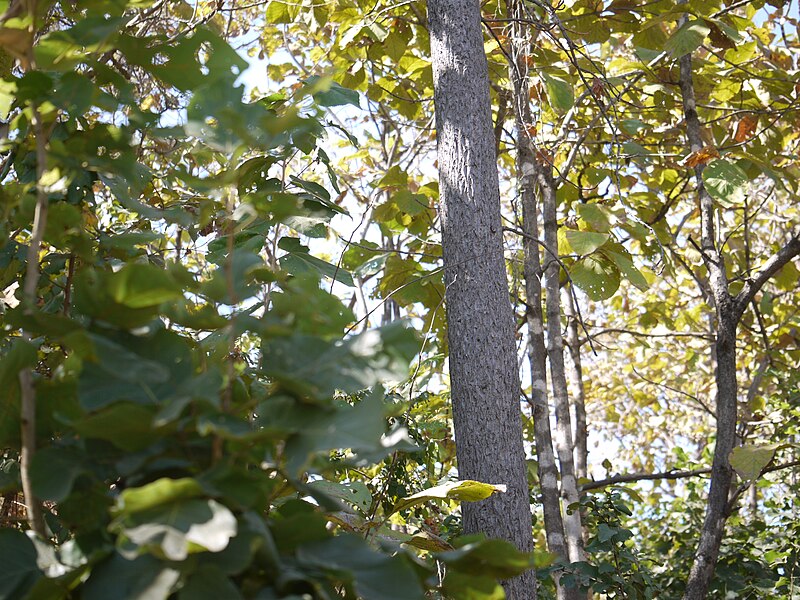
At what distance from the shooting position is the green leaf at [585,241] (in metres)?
2.42

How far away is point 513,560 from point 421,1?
2.94 meters

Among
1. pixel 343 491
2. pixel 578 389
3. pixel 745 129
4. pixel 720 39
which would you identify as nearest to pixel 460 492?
pixel 343 491

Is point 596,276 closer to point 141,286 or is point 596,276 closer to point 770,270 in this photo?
point 770,270

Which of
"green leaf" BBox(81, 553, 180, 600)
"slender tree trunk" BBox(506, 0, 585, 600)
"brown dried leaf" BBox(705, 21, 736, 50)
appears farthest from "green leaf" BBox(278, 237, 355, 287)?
"brown dried leaf" BBox(705, 21, 736, 50)

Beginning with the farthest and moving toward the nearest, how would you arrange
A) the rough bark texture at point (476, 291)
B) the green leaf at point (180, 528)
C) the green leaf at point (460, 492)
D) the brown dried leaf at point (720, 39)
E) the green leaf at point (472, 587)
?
the brown dried leaf at point (720, 39) → the rough bark texture at point (476, 291) → the green leaf at point (460, 492) → the green leaf at point (472, 587) → the green leaf at point (180, 528)

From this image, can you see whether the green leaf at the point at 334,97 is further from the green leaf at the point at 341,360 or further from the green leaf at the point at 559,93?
the green leaf at the point at 559,93

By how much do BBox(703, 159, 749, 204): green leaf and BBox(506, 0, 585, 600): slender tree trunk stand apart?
67 centimetres

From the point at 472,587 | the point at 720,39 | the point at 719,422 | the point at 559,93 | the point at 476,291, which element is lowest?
the point at 472,587

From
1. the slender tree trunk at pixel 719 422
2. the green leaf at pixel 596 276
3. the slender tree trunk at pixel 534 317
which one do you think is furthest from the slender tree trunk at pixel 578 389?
the green leaf at pixel 596 276

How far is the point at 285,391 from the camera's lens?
31.0 inches

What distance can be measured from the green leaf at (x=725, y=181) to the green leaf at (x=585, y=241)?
2.08 feet

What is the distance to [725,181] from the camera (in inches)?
111

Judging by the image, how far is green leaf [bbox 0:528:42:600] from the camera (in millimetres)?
753

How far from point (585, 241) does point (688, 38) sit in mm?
986
